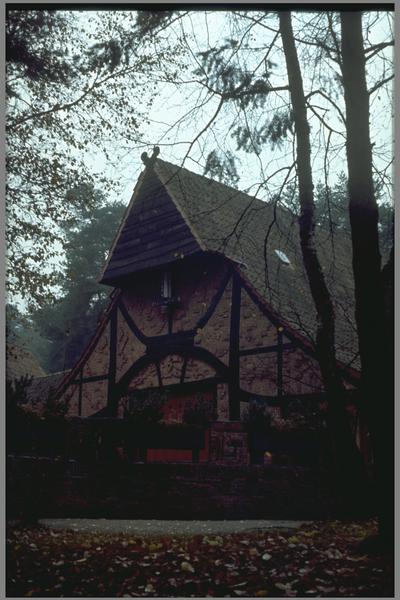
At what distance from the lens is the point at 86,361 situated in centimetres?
1302

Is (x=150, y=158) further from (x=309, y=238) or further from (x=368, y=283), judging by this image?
(x=368, y=283)

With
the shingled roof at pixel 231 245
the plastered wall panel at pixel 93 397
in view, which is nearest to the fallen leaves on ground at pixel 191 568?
the shingled roof at pixel 231 245

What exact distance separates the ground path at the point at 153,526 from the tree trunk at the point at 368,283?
2.02 meters

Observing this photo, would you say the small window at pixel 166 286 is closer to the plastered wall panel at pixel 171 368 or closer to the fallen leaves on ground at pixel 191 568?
the plastered wall panel at pixel 171 368

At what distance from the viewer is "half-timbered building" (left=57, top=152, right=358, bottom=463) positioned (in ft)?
34.9

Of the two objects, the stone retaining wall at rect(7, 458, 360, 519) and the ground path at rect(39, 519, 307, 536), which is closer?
the ground path at rect(39, 519, 307, 536)

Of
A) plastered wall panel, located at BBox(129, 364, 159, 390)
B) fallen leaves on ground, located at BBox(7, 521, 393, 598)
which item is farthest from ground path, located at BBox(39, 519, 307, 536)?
plastered wall panel, located at BBox(129, 364, 159, 390)

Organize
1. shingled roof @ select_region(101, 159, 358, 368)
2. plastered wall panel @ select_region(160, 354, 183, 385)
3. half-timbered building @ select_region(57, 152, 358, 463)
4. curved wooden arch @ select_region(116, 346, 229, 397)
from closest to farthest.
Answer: shingled roof @ select_region(101, 159, 358, 368) → half-timbered building @ select_region(57, 152, 358, 463) → curved wooden arch @ select_region(116, 346, 229, 397) → plastered wall panel @ select_region(160, 354, 183, 385)

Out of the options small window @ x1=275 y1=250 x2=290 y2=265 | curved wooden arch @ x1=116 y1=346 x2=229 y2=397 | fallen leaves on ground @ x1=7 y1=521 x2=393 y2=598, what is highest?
small window @ x1=275 y1=250 x2=290 y2=265

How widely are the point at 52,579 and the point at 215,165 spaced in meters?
4.49

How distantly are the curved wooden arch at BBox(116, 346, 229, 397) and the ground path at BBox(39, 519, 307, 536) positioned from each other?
140 inches

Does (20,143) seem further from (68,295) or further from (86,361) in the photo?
(86,361)

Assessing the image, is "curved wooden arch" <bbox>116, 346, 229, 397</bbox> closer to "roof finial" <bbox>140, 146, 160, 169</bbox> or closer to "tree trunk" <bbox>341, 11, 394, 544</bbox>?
"roof finial" <bbox>140, 146, 160, 169</bbox>

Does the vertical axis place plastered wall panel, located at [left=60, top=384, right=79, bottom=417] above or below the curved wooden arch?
below
